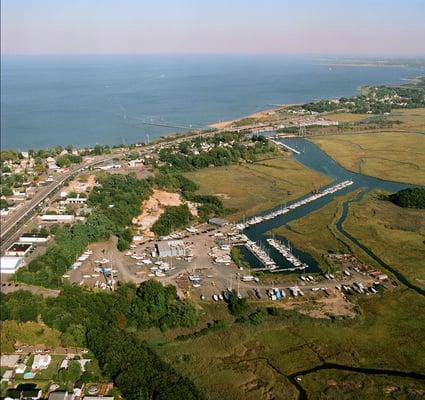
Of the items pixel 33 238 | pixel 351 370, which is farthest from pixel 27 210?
pixel 351 370

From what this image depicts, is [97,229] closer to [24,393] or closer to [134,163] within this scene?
[24,393]

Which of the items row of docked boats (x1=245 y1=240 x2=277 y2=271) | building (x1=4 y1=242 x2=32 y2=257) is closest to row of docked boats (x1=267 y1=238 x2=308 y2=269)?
row of docked boats (x1=245 y1=240 x2=277 y2=271)

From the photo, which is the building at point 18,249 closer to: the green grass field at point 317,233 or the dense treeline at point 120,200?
the dense treeline at point 120,200

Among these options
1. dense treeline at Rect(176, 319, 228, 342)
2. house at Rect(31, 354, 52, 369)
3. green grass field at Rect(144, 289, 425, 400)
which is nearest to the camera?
house at Rect(31, 354, 52, 369)

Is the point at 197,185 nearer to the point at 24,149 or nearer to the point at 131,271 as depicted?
the point at 131,271

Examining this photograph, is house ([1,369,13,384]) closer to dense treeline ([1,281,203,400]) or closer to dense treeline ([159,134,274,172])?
dense treeline ([1,281,203,400])

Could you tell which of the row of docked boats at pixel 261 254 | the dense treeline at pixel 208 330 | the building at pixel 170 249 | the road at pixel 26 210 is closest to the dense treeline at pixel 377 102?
the road at pixel 26 210
